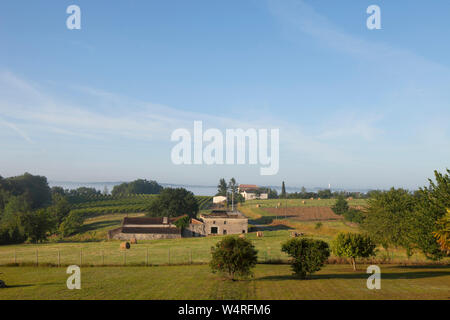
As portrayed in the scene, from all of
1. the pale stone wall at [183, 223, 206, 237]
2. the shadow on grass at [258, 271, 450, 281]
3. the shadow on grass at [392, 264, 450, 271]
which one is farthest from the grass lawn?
the pale stone wall at [183, 223, 206, 237]

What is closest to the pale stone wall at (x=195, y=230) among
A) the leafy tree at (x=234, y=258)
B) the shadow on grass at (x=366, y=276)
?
the shadow on grass at (x=366, y=276)

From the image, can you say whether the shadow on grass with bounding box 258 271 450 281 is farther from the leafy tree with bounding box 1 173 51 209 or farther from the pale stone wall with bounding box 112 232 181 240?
the leafy tree with bounding box 1 173 51 209

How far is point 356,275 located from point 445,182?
12.5 meters

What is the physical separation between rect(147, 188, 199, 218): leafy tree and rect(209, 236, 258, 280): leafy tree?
74.6 m

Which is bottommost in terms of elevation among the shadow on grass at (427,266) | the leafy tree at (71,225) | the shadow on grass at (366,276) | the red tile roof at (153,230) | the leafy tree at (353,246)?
the leafy tree at (71,225)

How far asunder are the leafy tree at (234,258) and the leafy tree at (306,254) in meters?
4.17

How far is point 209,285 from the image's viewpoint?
2533 centimetres

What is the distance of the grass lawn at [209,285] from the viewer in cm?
2241

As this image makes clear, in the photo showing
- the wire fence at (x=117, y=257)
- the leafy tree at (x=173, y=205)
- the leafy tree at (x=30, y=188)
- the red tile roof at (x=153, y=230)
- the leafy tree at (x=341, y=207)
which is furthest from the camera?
the leafy tree at (x=30, y=188)

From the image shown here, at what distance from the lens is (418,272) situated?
3472 cm

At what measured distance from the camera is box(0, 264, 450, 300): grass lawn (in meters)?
22.4

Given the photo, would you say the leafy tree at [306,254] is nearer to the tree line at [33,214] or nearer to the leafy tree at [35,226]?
the leafy tree at [35,226]
